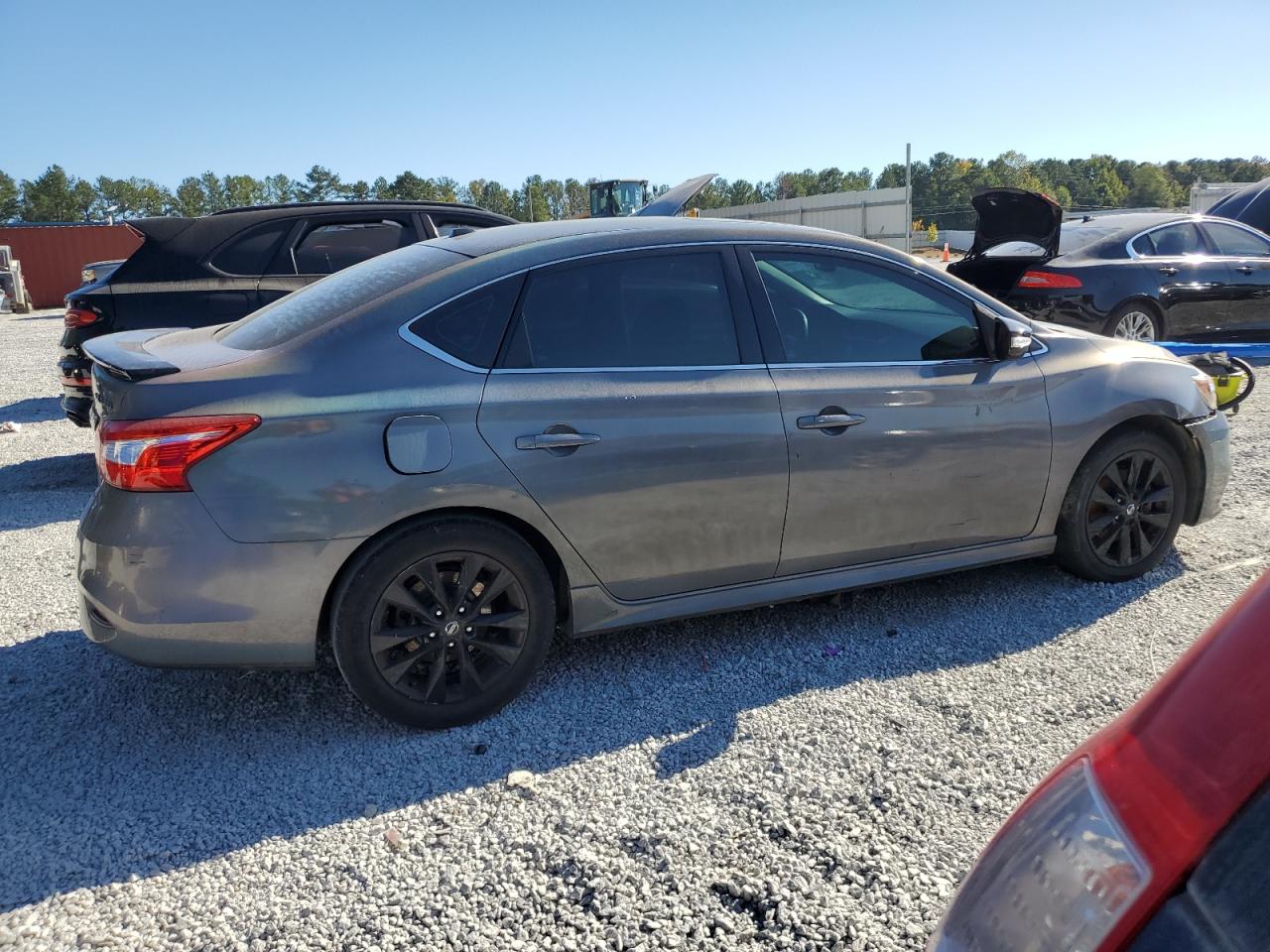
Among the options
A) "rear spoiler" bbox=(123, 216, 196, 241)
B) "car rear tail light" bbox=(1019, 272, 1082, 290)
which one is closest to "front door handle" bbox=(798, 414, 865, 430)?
"rear spoiler" bbox=(123, 216, 196, 241)

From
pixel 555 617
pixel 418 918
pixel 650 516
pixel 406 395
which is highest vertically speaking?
pixel 406 395

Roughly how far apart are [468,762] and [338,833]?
1.61 ft

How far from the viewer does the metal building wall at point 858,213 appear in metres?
34.0

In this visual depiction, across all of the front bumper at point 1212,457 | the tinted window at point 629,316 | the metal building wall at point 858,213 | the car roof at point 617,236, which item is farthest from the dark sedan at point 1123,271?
the metal building wall at point 858,213

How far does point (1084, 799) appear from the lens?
1178 millimetres

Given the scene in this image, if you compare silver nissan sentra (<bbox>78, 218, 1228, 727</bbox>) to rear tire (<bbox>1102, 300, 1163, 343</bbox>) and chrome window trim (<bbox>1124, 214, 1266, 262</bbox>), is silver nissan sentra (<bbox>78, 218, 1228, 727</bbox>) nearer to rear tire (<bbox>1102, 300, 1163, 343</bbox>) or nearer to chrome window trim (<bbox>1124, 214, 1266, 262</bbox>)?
rear tire (<bbox>1102, 300, 1163, 343</bbox>)

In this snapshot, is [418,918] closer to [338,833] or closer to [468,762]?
[338,833]

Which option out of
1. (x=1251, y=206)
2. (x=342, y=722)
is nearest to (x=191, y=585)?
(x=342, y=722)

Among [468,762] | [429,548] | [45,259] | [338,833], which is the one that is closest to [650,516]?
[429,548]

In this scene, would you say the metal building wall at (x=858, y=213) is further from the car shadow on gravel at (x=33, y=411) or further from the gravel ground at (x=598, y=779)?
the gravel ground at (x=598, y=779)

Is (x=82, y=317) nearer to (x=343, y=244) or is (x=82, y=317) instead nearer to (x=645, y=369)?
(x=343, y=244)

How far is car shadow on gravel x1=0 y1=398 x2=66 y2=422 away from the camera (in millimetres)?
9945

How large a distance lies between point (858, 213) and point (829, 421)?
33522 millimetres

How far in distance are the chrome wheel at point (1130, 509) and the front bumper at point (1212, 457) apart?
20 cm
